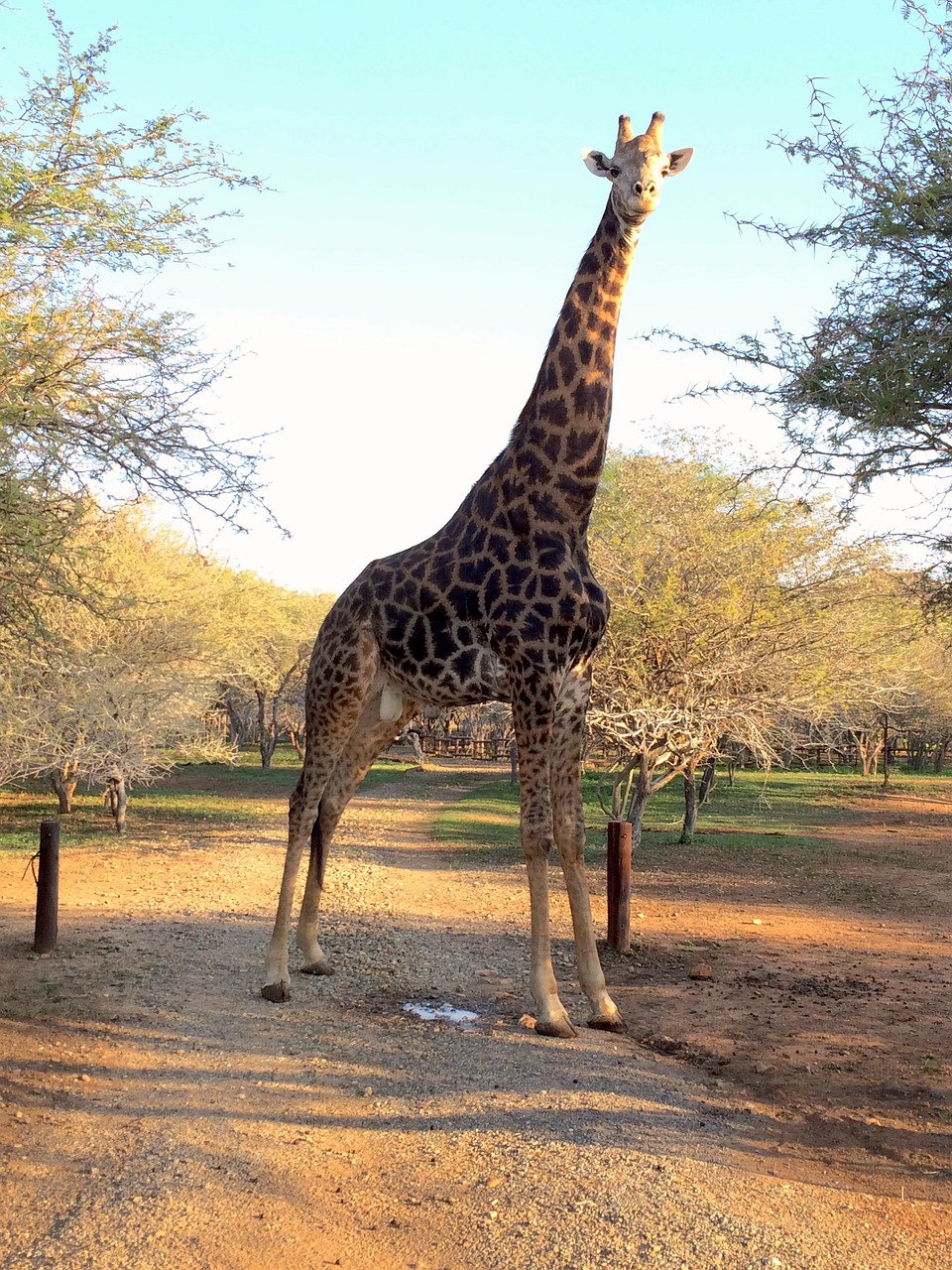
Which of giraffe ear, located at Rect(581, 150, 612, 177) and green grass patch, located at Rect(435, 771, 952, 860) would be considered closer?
giraffe ear, located at Rect(581, 150, 612, 177)

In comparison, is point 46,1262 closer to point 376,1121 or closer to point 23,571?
point 376,1121

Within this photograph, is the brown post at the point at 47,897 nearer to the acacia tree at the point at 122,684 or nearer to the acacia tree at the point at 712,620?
the acacia tree at the point at 122,684

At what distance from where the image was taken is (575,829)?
638 centimetres

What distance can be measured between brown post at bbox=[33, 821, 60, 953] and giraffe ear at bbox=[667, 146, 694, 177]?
649 centimetres

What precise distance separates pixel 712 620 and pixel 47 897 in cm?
901

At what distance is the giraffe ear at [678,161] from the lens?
584cm

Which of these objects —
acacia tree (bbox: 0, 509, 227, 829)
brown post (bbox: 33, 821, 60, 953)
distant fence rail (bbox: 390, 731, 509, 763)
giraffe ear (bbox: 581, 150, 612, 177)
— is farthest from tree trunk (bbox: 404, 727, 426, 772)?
giraffe ear (bbox: 581, 150, 612, 177)

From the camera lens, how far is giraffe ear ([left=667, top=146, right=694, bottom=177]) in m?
5.84

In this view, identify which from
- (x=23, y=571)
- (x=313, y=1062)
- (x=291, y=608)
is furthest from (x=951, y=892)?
(x=291, y=608)

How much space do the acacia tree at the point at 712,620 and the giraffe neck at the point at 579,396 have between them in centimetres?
705

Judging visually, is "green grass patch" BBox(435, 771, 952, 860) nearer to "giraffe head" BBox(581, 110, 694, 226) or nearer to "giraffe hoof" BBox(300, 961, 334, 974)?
"giraffe hoof" BBox(300, 961, 334, 974)

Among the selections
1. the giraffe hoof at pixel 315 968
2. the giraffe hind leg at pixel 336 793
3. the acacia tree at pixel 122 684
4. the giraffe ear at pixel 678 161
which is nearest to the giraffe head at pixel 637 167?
the giraffe ear at pixel 678 161

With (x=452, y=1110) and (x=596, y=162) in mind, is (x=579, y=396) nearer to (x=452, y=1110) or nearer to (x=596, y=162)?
(x=596, y=162)

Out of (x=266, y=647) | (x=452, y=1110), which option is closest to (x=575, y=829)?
(x=452, y=1110)
